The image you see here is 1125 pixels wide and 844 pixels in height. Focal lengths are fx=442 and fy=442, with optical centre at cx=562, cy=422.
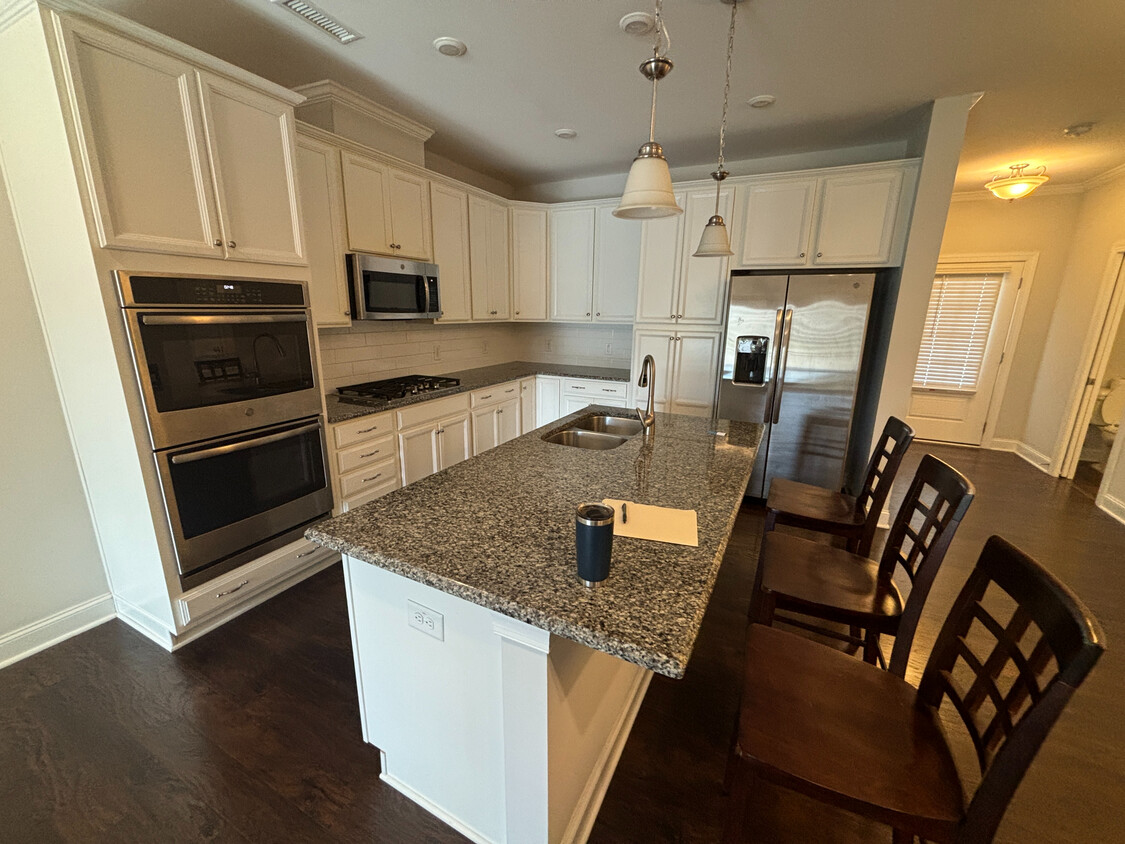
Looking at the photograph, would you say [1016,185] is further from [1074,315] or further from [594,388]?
[594,388]

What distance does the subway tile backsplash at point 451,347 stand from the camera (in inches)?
122

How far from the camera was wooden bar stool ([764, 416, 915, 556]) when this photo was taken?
176 cm

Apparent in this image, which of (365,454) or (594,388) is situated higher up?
(594,388)

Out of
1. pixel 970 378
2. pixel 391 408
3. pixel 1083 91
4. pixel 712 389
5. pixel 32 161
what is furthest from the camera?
pixel 970 378

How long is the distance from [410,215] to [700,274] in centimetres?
222

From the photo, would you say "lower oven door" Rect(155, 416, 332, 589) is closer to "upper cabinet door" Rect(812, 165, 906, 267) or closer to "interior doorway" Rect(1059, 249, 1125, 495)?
"upper cabinet door" Rect(812, 165, 906, 267)

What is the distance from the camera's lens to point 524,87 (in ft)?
8.27

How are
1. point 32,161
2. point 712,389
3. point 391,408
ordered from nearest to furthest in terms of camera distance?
1. point 32,161
2. point 391,408
3. point 712,389

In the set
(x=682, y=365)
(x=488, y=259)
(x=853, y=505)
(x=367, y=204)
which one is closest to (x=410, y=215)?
(x=367, y=204)

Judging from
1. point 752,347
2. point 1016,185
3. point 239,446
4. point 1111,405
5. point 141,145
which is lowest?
point 1111,405

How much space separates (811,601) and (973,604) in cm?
51

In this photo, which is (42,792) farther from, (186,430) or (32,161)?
(32,161)

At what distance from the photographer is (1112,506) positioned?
3484mm

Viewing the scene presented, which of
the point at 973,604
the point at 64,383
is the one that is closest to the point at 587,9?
the point at 973,604
